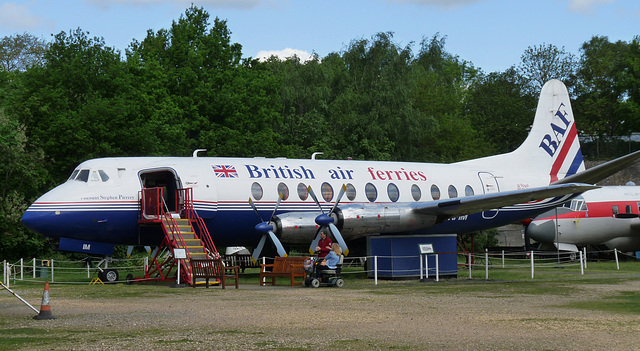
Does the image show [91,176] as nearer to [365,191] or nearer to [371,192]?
[365,191]

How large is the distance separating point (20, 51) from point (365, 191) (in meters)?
51.5

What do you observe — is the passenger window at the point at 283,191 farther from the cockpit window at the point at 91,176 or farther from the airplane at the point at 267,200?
the cockpit window at the point at 91,176

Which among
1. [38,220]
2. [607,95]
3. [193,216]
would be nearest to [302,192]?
[193,216]

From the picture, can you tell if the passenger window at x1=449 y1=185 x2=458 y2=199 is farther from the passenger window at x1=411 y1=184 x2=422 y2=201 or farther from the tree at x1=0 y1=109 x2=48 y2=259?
the tree at x1=0 y1=109 x2=48 y2=259

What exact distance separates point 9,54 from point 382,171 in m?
50.8

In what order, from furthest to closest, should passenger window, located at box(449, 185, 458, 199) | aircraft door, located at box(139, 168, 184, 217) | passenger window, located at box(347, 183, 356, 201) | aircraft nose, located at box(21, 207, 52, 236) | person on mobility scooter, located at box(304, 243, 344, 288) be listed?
passenger window, located at box(449, 185, 458, 199) → passenger window, located at box(347, 183, 356, 201) → aircraft door, located at box(139, 168, 184, 217) → aircraft nose, located at box(21, 207, 52, 236) → person on mobility scooter, located at box(304, 243, 344, 288)

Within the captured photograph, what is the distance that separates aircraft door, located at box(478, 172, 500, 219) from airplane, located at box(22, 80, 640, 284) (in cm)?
4

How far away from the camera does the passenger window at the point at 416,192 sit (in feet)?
84.1

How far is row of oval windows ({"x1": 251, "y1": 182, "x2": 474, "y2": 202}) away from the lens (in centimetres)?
2284

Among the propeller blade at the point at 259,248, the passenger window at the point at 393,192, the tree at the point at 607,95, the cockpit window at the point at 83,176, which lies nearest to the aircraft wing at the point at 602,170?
the passenger window at the point at 393,192

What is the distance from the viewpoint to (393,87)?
5619 cm

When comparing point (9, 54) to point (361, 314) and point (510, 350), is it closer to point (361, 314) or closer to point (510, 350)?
point (361, 314)

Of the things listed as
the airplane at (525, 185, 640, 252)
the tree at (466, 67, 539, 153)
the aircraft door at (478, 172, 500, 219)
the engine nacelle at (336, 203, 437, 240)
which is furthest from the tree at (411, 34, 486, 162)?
the engine nacelle at (336, 203, 437, 240)

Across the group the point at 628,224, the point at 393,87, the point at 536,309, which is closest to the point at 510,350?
the point at 536,309
